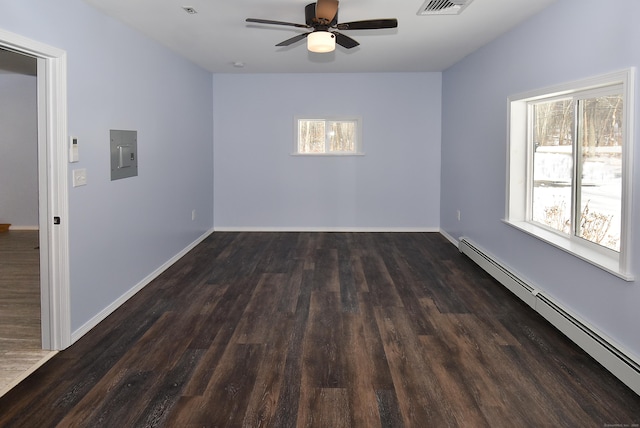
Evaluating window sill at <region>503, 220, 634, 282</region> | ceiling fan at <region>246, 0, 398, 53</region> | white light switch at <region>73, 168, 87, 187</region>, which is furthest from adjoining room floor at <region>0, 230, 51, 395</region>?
window sill at <region>503, 220, 634, 282</region>

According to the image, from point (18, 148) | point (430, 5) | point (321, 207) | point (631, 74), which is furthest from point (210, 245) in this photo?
point (631, 74)

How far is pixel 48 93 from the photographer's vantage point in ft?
10.3

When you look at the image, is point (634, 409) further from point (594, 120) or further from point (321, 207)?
point (321, 207)

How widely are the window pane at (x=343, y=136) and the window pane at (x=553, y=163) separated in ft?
11.2

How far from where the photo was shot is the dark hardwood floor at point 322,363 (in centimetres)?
247

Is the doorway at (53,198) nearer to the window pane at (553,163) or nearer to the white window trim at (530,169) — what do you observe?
the white window trim at (530,169)

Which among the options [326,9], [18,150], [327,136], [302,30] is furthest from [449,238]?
[18,150]

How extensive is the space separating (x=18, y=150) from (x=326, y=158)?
4658 mm

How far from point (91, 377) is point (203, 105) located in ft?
15.8

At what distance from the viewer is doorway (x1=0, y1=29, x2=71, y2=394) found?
10.3ft

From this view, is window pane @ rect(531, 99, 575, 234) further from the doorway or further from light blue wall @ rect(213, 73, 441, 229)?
the doorway

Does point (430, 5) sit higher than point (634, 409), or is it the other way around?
point (430, 5)

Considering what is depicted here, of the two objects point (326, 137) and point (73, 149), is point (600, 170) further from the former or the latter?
point (326, 137)

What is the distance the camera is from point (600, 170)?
3463 mm
